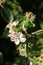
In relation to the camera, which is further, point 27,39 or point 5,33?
point 5,33

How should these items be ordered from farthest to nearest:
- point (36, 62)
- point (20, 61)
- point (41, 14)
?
point (41, 14), point (20, 61), point (36, 62)

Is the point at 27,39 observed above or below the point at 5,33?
below

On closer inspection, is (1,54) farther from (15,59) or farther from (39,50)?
(39,50)

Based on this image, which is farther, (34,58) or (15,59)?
(15,59)

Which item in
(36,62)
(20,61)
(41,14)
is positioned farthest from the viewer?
(41,14)

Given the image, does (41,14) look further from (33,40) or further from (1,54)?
(1,54)

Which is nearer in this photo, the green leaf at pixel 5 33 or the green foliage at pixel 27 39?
the green foliage at pixel 27 39

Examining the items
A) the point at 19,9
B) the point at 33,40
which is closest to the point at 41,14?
the point at 19,9

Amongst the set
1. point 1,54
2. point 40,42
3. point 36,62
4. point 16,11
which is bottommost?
point 36,62

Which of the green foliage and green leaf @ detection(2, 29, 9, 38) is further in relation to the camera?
green leaf @ detection(2, 29, 9, 38)

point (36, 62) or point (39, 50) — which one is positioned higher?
point (39, 50)
